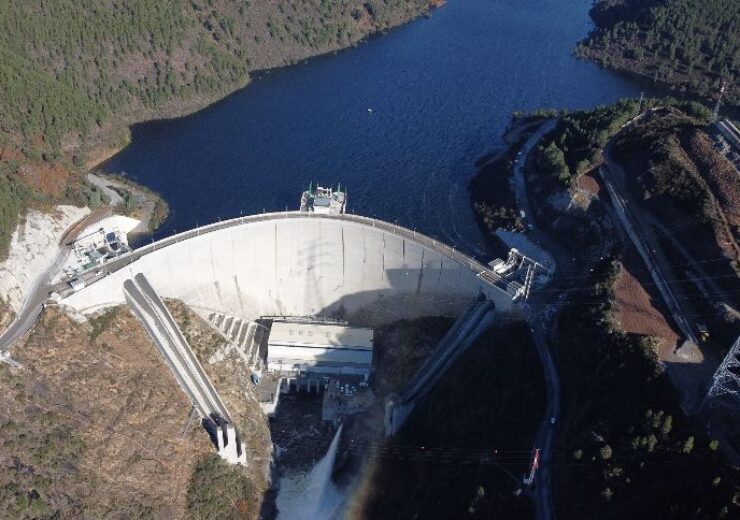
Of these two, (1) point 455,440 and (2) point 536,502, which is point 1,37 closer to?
(1) point 455,440

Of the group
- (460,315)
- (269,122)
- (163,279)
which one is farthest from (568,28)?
(163,279)

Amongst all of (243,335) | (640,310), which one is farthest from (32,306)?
(640,310)

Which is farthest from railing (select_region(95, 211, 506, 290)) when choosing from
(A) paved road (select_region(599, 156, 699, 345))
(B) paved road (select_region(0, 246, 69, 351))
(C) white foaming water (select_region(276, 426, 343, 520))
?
(C) white foaming water (select_region(276, 426, 343, 520))

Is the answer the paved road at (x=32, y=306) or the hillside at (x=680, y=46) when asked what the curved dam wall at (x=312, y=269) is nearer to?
the paved road at (x=32, y=306)

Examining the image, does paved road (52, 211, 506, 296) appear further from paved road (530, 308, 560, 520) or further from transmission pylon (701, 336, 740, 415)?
transmission pylon (701, 336, 740, 415)

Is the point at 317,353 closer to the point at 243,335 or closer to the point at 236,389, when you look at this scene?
the point at 243,335
